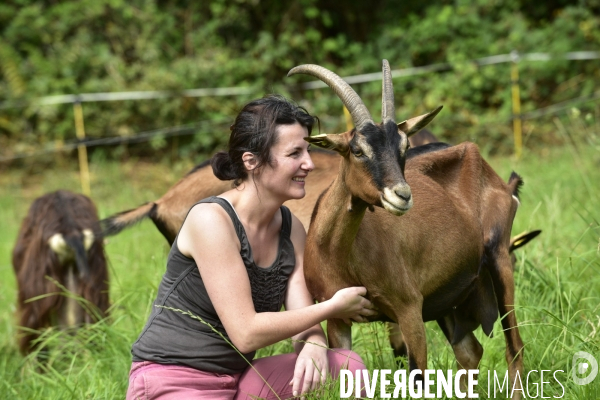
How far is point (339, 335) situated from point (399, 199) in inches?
34.7

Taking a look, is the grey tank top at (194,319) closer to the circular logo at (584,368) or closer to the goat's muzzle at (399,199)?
the goat's muzzle at (399,199)

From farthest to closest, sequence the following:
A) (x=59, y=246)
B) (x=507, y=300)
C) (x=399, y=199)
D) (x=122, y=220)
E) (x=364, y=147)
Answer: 1. (x=59, y=246)
2. (x=122, y=220)
3. (x=507, y=300)
4. (x=364, y=147)
5. (x=399, y=199)

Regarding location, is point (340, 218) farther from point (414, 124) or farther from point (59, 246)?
point (59, 246)

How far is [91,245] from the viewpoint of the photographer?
17.0 ft

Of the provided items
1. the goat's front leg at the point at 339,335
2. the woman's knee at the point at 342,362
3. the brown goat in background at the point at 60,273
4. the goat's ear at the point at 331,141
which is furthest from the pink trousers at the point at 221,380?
the brown goat in background at the point at 60,273

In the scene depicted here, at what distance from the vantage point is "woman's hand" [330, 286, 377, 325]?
2.86 metres

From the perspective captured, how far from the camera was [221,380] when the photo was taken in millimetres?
2986

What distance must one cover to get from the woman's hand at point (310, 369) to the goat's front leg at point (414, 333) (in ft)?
1.05

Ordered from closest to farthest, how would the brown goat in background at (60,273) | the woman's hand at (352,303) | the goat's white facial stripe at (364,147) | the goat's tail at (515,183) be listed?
the goat's white facial stripe at (364,147)
the woman's hand at (352,303)
the goat's tail at (515,183)
the brown goat in background at (60,273)

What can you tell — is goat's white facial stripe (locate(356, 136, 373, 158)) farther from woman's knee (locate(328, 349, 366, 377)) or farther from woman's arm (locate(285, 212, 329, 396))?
woman's knee (locate(328, 349, 366, 377))

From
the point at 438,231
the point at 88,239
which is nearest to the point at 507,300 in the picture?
the point at 438,231

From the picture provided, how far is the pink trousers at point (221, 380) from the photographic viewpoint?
2.88m

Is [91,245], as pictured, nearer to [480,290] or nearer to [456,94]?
[480,290]

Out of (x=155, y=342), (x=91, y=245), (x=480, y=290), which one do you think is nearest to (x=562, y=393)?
(x=480, y=290)
